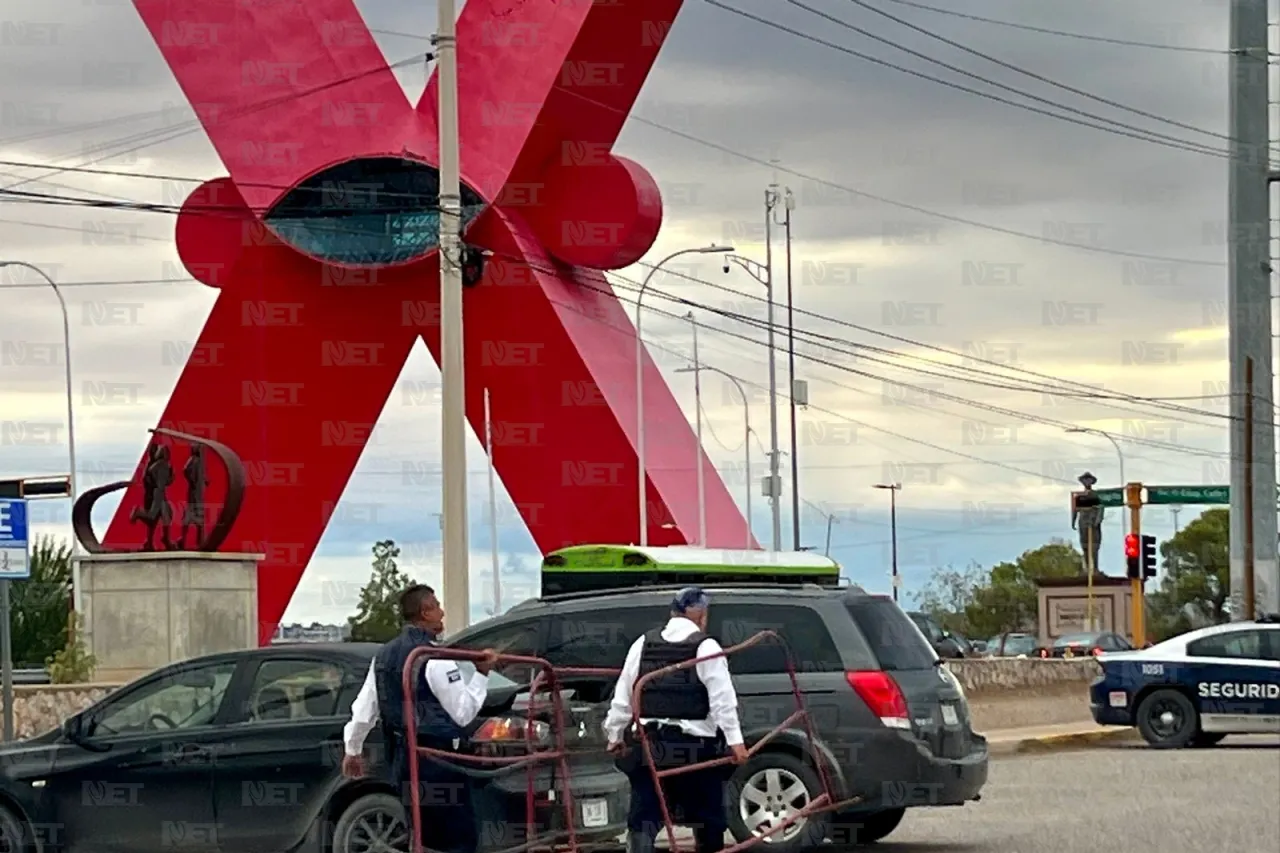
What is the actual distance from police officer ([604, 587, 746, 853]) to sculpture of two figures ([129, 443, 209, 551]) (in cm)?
2333

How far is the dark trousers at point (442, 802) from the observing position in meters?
11.5

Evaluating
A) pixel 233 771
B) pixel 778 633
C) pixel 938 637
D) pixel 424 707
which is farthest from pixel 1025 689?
pixel 424 707

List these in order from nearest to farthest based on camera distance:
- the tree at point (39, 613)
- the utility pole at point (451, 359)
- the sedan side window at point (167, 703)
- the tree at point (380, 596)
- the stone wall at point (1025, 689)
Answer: the sedan side window at point (167, 703) < the utility pole at point (451, 359) < the stone wall at point (1025, 689) < the tree at point (39, 613) < the tree at point (380, 596)

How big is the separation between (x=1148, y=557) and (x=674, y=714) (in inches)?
1270

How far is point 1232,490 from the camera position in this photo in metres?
37.1

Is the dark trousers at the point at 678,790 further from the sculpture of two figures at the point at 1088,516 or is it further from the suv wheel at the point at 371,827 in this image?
the sculpture of two figures at the point at 1088,516

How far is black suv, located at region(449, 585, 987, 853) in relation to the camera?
14422 mm

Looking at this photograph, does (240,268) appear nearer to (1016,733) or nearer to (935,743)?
(1016,733)

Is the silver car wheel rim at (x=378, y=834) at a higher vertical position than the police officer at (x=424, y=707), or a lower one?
lower

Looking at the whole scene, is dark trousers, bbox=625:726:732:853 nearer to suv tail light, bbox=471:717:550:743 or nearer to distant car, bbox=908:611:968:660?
suv tail light, bbox=471:717:550:743

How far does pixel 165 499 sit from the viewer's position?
34.8m

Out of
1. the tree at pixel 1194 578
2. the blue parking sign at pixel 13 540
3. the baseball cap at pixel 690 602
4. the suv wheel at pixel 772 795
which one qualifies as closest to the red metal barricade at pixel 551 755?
the baseball cap at pixel 690 602

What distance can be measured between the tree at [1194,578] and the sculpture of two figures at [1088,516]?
47333mm

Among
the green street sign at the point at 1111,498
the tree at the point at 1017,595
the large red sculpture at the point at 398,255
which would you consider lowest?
the tree at the point at 1017,595
